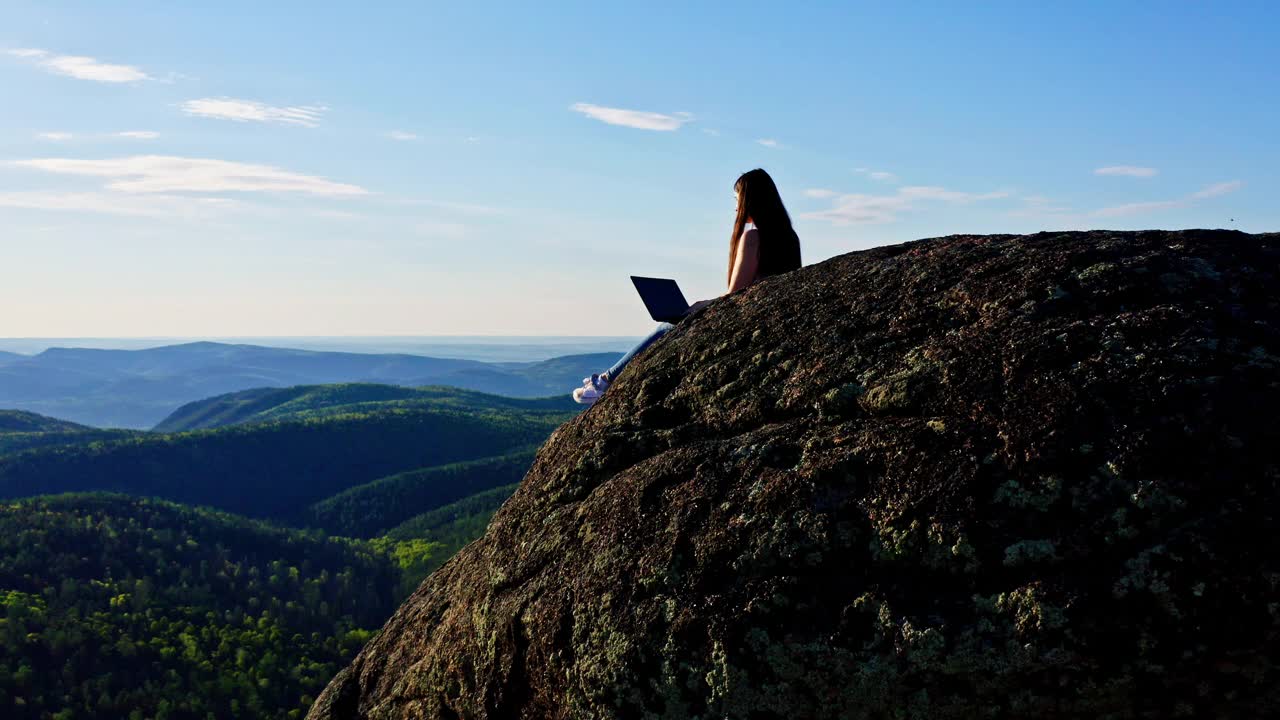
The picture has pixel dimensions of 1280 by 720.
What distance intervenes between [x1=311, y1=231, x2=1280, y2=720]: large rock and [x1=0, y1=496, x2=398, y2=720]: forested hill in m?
63.5

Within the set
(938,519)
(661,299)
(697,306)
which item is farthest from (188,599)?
(938,519)

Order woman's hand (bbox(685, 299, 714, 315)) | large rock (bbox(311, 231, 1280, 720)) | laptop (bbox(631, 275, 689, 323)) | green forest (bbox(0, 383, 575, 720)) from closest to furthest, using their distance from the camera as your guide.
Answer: large rock (bbox(311, 231, 1280, 720)) → woman's hand (bbox(685, 299, 714, 315)) → laptop (bbox(631, 275, 689, 323)) → green forest (bbox(0, 383, 575, 720))

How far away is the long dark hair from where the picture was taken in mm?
10617

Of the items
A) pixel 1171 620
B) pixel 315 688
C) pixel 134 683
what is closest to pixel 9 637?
pixel 134 683

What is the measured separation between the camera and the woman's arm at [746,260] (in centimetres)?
1051

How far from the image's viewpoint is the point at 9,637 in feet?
264

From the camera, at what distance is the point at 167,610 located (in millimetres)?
91188

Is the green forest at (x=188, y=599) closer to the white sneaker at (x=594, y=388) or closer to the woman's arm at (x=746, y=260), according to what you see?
the white sneaker at (x=594, y=388)

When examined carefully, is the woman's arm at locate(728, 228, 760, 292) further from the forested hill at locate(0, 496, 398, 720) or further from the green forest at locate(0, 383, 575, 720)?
the forested hill at locate(0, 496, 398, 720)

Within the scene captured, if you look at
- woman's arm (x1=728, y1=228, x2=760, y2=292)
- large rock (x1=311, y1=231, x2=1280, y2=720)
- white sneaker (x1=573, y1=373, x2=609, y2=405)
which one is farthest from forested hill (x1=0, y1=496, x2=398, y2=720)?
large rock (x1=311, y1=231, x2=1280, y2=720)

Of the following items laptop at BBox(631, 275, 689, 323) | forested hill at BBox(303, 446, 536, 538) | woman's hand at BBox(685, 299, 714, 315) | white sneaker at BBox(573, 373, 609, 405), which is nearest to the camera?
woman's hand at BBox(685, 299, 714, 315)

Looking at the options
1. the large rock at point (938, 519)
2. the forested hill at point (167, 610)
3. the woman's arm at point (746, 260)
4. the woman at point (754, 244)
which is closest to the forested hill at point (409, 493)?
the forested hill at point (167, 610)

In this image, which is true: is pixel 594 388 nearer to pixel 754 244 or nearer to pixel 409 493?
pixel 754 244

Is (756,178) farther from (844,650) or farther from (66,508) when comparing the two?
(66,508)
